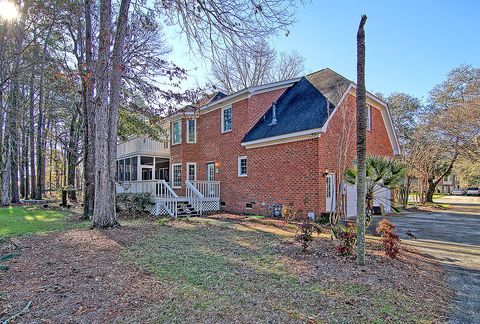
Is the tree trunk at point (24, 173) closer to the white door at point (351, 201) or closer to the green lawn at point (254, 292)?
the green lawn at point (254, 292)

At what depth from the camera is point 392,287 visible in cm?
443

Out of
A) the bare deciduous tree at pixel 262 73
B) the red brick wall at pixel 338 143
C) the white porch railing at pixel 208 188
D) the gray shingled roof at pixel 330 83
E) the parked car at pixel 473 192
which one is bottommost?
the parked car at pixel 473 192

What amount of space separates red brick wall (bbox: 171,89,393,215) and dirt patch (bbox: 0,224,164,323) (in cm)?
742

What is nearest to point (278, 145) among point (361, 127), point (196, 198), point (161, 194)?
point (196, 198)

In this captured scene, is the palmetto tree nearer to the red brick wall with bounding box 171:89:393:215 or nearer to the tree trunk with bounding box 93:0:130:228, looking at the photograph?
the red brick wall with bounding box 171:89:393:215

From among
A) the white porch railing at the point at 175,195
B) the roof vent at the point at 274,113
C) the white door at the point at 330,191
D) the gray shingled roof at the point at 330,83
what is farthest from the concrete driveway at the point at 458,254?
the white porch railing at the point at 175,195

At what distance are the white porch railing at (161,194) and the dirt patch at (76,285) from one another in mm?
6979

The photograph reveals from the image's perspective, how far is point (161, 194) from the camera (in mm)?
14805

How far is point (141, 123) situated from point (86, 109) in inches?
144

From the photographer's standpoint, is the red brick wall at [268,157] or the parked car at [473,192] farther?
the parked car at [473,192]

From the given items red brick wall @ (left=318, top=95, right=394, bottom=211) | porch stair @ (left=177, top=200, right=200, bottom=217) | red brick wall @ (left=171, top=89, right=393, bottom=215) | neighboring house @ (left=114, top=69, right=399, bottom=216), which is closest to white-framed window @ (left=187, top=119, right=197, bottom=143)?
neighboring house @ (left=114, top=69, right=399, bottom=216)

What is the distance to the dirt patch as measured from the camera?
3527mm

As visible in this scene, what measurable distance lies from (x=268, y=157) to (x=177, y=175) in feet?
27.4

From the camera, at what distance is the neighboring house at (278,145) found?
11.5m
